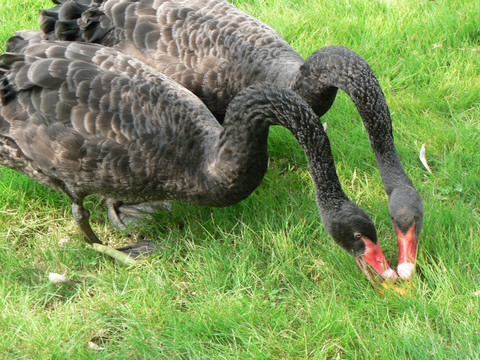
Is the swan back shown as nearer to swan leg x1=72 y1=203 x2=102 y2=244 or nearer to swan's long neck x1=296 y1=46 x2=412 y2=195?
swan's long neck x1=296 y1=46 x2=412 y2=195

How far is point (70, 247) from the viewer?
13.9 ft

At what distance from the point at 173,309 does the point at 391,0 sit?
4.17 meters

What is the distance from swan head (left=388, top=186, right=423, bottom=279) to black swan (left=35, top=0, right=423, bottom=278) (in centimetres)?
98

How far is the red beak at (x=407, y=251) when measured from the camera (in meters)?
3.45

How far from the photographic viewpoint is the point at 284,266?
377 cm

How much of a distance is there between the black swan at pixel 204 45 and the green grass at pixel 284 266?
64 cm

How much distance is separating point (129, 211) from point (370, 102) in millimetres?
2008

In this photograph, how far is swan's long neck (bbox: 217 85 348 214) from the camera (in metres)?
3.40

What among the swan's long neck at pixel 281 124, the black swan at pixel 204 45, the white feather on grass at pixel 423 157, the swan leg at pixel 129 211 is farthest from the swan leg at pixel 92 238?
the white feather on grass at pixel 423 157

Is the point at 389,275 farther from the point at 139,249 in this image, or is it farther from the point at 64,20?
the point at 64,20

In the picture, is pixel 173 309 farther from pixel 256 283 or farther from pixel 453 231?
pixel 453 231

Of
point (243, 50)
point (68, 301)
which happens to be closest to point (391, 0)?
point (243, 50)

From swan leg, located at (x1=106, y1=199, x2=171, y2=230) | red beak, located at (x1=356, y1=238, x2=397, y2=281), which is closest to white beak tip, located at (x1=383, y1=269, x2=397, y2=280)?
red beak, located at (x1=356, y1=238, x2=397, y2=281)

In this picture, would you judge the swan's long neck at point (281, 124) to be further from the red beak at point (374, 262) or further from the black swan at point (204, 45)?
the black swan at point (204, 45)
